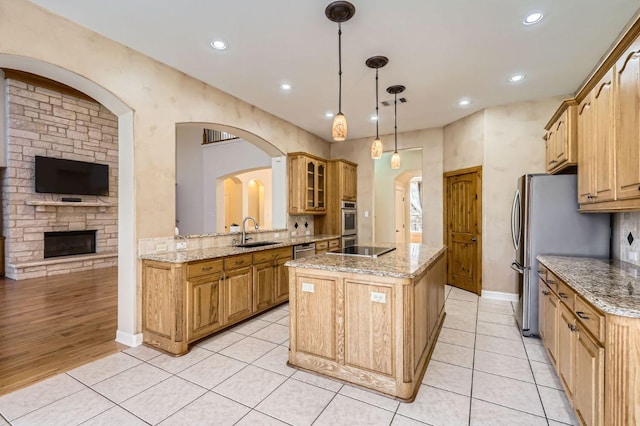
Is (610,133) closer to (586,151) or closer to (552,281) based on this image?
(586,151)

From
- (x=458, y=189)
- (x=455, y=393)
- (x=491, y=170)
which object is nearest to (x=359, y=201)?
(x=458, y=189)

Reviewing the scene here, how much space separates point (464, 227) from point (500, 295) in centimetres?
118

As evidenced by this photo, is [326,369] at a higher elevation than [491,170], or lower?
lower

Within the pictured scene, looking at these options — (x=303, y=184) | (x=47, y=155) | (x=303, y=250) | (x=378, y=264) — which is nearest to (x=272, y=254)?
(x=303, y=250)

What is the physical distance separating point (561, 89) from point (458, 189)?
192 centimetres

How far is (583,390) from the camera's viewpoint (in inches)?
66.9

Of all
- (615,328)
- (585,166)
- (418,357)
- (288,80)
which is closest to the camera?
(615,328)

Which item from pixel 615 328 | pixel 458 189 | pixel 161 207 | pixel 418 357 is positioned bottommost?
pixel 418 357

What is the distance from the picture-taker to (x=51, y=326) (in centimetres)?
342

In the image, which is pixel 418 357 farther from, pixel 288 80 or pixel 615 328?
pixel 288 80

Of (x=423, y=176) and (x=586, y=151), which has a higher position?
(x=423, y=176)

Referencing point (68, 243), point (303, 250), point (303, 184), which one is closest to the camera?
point (303, 250)

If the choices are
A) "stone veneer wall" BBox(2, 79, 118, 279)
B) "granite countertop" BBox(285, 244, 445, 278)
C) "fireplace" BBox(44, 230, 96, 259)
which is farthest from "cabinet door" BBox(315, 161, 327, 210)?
"fireplace" BBox(44, 230, 96, 259)

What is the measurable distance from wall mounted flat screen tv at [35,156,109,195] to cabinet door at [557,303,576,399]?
7.99 metres
